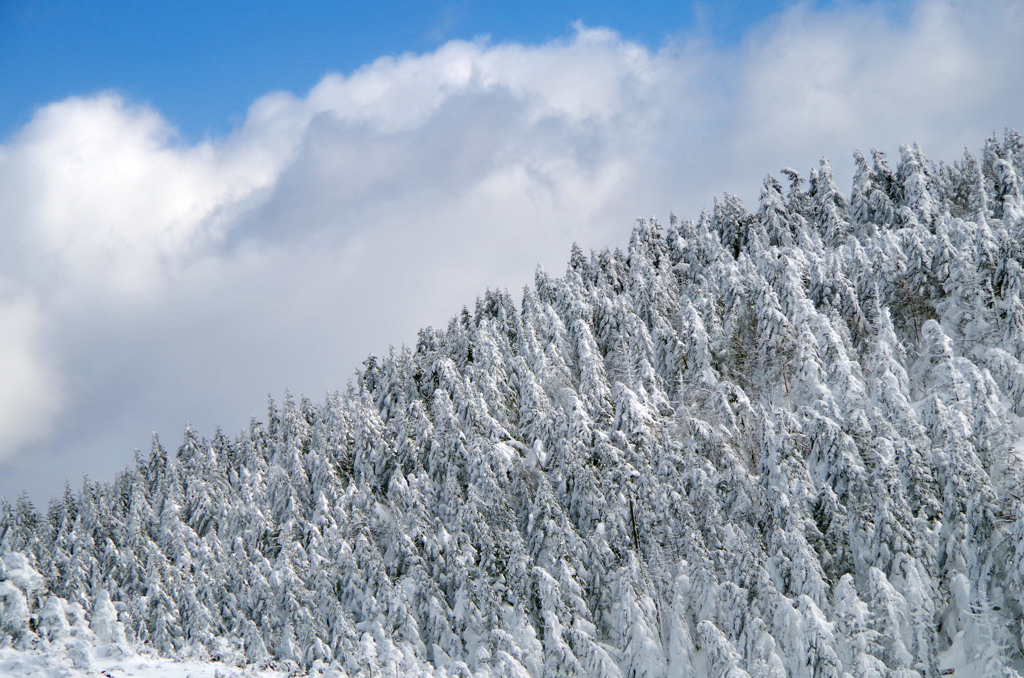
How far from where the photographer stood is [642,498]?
46.0m

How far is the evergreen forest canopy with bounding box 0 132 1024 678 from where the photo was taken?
3434 centimetres

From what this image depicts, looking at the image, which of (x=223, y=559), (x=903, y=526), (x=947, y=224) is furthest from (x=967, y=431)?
(x=223, y=559)

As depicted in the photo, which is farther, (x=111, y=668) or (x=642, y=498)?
(x=642, y=498)

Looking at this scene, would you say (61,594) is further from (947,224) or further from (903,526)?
(947,224)

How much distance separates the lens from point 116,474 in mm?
89188

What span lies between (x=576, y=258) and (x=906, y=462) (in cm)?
5047

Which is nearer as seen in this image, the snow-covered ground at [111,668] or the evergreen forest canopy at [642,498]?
the snow-covered ground at [111,668]

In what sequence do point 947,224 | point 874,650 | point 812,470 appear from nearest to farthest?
point 874,650 → point 812,470 → point 947,224

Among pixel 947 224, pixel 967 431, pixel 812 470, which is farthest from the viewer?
pixel 947 224

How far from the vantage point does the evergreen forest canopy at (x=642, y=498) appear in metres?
34.3

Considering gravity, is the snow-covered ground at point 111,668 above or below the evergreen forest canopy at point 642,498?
below

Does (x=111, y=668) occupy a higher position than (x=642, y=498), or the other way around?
(x=642, y=498)

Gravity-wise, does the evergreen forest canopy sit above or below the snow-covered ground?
above

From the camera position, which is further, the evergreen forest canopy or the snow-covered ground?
the evergreen forest canopy
